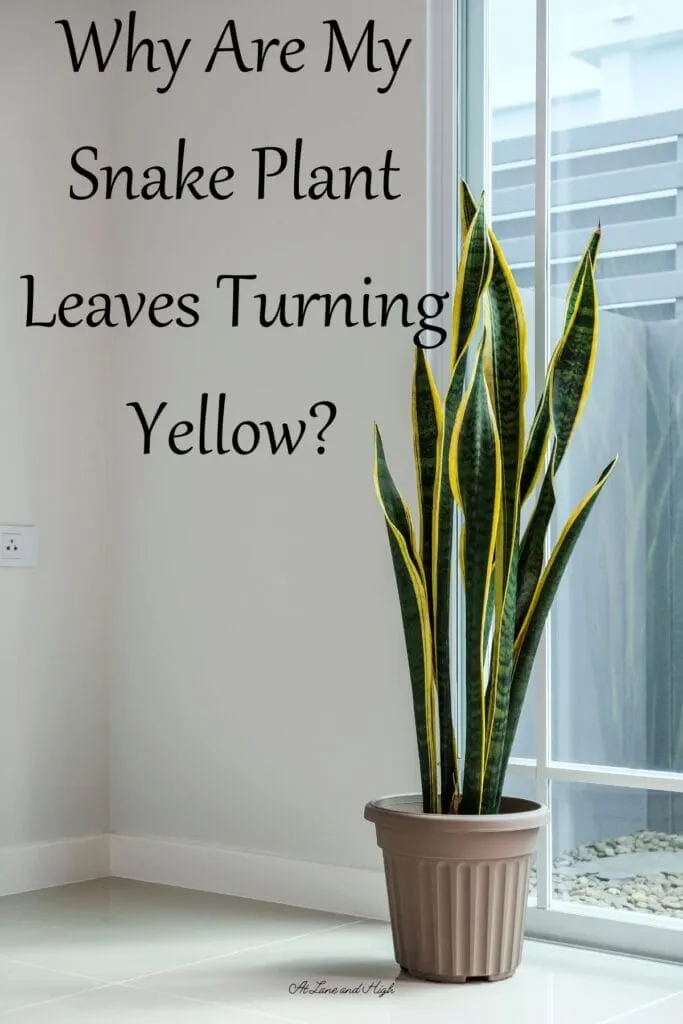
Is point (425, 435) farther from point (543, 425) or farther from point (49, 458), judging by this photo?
point (49, 458)

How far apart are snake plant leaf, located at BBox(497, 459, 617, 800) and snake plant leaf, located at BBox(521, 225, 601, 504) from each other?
102 mm

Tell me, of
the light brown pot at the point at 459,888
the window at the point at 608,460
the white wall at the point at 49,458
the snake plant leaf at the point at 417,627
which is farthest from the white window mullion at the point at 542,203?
Result: the white wall at the point at 49,458

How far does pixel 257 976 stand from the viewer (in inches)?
95.5

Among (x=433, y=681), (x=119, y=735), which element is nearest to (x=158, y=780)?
(x=119, y=735)

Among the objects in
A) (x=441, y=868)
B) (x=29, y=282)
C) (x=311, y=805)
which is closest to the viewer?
(x=441, y=868)

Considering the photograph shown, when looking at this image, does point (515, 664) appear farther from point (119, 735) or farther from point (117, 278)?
point (117, 278)

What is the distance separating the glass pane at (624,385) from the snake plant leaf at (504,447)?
330mm

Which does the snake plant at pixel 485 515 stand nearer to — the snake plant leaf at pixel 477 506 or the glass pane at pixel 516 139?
the snake plant leaf at pixel 477 506

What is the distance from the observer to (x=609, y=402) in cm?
269

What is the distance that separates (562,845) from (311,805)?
2.00ft

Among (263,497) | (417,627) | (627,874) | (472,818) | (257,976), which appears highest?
(263,497)

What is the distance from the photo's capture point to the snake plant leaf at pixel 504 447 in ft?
7.70

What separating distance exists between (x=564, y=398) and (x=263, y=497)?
0.96 meters

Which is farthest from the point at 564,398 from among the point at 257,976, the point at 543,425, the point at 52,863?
the point at 52,863
